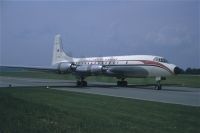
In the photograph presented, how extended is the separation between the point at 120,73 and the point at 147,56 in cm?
360

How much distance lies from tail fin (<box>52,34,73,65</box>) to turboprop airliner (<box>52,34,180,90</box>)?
16.3 ft

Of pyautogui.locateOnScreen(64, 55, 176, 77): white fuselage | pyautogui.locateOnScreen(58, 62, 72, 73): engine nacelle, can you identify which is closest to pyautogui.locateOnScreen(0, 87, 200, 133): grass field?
pyautogui.locateOnScreen(64, 55, 176, 77): white fuselage

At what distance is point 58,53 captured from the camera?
4044 cm

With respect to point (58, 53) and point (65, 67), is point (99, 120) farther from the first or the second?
point (58, 53)

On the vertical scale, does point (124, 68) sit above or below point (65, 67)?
below

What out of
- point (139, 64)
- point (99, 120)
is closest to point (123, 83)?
point (139, 64)

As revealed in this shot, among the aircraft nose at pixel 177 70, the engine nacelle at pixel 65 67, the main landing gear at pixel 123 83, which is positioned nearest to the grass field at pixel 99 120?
the aircraft nose at pixel 177 70

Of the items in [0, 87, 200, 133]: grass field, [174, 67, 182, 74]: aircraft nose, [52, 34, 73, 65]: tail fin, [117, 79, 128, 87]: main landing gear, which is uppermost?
[52, 34, 73, 65]: tail fin

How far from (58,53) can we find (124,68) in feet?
38.3

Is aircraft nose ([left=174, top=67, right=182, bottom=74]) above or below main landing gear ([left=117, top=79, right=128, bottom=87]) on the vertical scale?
above

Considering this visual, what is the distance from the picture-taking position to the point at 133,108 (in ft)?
45.8

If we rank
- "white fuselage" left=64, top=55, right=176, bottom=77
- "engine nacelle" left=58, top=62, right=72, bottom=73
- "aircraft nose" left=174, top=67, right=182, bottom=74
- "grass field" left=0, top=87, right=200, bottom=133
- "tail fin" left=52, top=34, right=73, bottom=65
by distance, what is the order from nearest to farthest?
"grass field" left=0, top=87, right=200, bottom=133, "aircraft nose" left=174, top=67, right=182, bottom=74, "white fuselage" left=64, top=55, right=176, bottom=77, "engine nacelle" left=58, top=62, right=72, bottom=73, "tail fin" left=52, top=34, right=73, bottom=65

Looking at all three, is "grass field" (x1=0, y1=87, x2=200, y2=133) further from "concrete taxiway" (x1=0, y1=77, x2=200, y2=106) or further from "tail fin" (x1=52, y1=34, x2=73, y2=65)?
"tail fin" (x1=52, y1=34, x2=73, y2=65)

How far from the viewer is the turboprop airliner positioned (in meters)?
29.3
